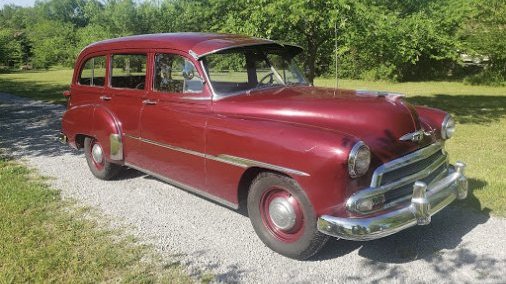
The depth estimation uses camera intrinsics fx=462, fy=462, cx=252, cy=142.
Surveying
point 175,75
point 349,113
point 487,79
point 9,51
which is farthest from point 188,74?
point 9,51

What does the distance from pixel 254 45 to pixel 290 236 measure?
209 centimetres

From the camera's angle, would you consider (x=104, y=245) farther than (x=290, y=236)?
Yes

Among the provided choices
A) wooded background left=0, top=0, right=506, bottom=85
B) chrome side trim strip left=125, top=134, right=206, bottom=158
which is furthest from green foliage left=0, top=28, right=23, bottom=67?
chrome side trim strip left=125, top=134, right=206, bottom=158

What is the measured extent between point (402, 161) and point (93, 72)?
4151 mm

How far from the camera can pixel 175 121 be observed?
4.56 m

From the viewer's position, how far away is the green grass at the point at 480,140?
16.7 ft

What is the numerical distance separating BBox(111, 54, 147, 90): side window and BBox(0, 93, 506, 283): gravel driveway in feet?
4.19

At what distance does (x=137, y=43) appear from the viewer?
5.22m

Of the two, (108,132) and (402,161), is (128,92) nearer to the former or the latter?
(108,132)

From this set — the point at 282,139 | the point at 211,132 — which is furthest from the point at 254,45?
the point at 282,139

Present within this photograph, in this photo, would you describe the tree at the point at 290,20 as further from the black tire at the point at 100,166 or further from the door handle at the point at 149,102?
the door handle at the point at 149,102

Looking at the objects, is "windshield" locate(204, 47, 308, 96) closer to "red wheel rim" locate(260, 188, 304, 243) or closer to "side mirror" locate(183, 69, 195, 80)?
"side mirror" locate(183, 69, 195, 80)

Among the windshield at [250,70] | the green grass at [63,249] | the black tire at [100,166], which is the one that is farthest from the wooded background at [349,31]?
the green grass at [63,249]

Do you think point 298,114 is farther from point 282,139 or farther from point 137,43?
point 137,43
